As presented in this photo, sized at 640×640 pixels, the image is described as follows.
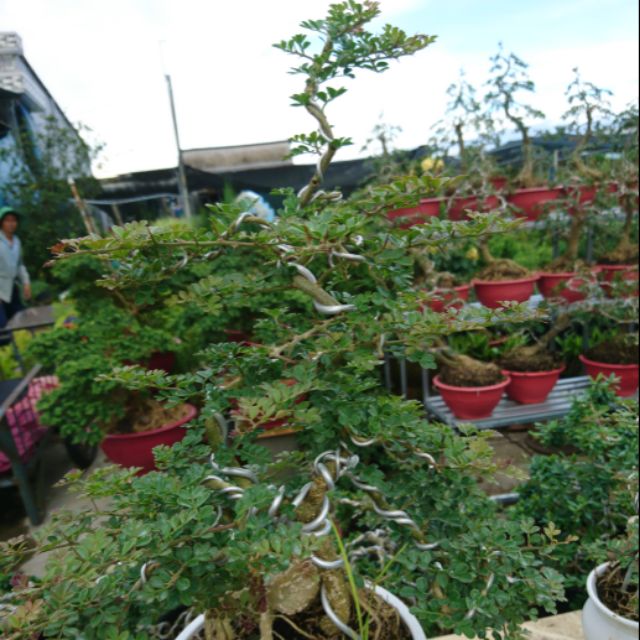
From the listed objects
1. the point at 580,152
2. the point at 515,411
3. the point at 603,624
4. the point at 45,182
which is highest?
the point at 45,182

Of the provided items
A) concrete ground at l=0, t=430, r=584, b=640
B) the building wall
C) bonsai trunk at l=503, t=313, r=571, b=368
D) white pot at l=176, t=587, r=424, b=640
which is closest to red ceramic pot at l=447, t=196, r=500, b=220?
bonsai trunk at l=503, t=313, r=571, b=368

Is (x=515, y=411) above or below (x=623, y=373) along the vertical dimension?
below

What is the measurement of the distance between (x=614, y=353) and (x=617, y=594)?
2.06m

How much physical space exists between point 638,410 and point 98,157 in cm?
734

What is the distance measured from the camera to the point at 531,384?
2742mm

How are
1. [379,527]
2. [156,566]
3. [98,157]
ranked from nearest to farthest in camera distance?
[156,566] → [379,527] → [98,157]

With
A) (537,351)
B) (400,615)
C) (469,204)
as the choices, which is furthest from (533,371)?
(400,615)

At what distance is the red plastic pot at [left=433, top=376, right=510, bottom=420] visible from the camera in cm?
253

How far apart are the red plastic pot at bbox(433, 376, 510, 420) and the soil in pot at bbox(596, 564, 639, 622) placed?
139 centimetres

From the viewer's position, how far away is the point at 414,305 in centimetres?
80

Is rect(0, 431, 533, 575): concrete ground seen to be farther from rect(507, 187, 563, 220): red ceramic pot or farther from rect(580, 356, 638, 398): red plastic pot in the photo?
rect(507, 187, 563, 220): red ceramic pot

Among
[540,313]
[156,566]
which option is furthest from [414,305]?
[156,566]

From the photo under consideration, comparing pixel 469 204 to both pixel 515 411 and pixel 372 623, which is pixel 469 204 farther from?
pixel 372 623

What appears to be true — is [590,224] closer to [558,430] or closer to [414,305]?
[558,430]
